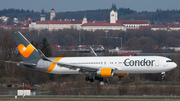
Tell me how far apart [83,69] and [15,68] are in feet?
130

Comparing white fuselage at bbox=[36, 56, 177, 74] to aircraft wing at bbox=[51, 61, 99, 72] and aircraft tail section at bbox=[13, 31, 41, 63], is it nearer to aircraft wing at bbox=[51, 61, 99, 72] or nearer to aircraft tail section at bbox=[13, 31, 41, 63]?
aircraft wing at bbox=[51, 61, 99, 72]

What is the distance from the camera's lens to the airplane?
6219 centimetres

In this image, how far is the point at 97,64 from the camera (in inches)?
2525

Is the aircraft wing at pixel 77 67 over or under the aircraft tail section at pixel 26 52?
under

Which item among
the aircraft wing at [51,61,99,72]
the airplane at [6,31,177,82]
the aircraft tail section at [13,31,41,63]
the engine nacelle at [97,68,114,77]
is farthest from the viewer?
the aircraft tail section at [13,31,41,63]

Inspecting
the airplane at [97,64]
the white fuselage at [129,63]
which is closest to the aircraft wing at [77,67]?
the airplane at [97,64]

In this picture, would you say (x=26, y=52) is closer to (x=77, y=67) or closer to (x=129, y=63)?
(x=77, y=67)

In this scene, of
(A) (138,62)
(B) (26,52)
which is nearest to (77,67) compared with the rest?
(A) (138,62)

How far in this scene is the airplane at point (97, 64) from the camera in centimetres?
6219

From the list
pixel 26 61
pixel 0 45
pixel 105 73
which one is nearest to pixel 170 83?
pixel 105 73

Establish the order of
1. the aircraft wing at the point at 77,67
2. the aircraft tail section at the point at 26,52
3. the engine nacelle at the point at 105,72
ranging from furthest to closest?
the aircraft tail section at the point at 26,52 < the aircraft wing at the point at 77,67 < the engine nacelle at the point at 105,72

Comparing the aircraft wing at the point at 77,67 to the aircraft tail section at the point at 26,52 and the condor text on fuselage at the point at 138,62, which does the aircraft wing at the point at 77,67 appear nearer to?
the condor text on fuselage at the point at 138,62

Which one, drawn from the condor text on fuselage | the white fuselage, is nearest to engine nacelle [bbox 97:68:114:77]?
the white fuselage

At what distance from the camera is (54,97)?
7531 centimetres
